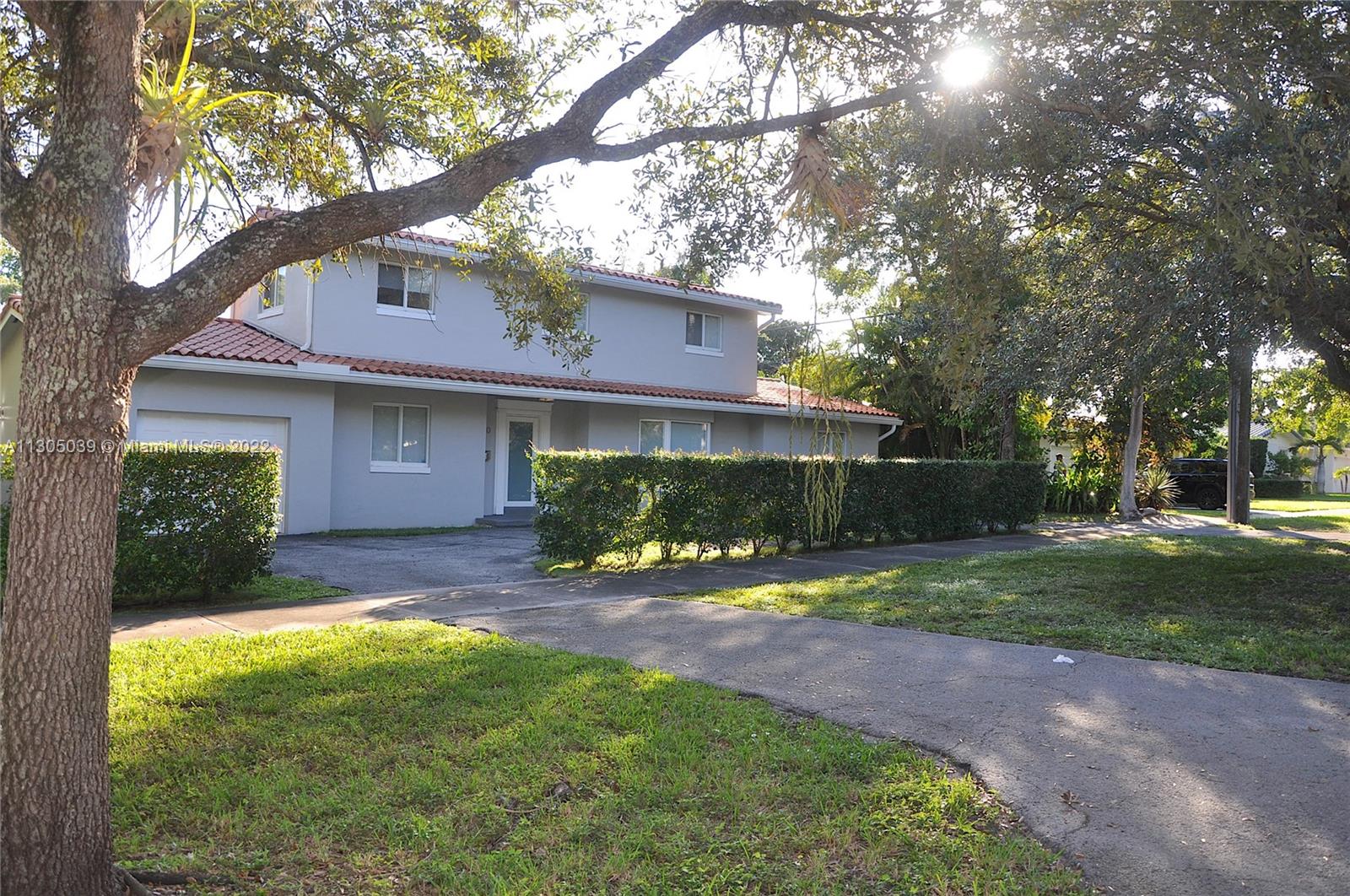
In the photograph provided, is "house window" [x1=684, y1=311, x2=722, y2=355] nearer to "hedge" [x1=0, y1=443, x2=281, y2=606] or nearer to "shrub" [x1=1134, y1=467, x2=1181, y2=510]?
"shrub" [x1=1134, y1=467, x2=1181, y2=510]

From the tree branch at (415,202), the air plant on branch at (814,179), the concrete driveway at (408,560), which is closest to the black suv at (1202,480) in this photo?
the concrete driveway at (408,560)

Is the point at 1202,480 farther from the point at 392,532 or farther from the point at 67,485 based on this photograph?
the point at 67,485

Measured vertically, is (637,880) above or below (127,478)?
below

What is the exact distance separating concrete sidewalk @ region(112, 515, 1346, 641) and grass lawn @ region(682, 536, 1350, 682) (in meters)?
0.89

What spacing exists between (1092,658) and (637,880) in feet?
16.8

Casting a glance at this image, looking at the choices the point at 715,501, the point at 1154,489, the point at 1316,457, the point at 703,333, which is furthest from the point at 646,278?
the point at 1316,457

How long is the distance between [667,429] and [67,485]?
19063 mm

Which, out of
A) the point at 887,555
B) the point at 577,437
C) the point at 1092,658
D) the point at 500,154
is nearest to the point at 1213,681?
the point at 1092,658

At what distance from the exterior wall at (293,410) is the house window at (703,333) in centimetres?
903

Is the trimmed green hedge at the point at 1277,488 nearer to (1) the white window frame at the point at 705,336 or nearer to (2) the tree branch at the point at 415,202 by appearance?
(1) the white window frame at the point at 705,336

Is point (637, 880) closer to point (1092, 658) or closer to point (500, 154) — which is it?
point (500, 154)

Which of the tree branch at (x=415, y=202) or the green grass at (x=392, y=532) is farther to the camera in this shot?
the green grass at (x=392, y=532)

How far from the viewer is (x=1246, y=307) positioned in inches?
407

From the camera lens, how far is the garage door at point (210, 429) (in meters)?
15.4
